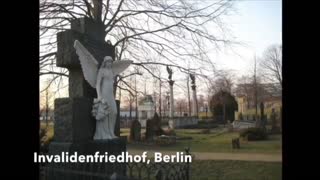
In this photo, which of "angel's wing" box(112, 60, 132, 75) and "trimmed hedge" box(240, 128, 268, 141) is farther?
"trimmed hedge" box(240, 128, 268, 141)

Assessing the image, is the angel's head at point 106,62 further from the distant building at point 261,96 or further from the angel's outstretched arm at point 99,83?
the distant building at point 261,96

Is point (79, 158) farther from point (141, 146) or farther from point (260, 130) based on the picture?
point (260, 130)

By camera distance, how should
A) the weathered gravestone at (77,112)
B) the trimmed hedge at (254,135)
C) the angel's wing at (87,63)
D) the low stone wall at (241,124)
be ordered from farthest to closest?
the low stone wall at (241,124) → the trimmed hedge at (254,135) → the angel's wing at (87,63) → the weathered gravestone at (77,112)

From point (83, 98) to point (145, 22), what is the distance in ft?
26.6

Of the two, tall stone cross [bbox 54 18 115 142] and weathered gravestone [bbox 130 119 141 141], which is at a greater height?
tall stone cross [bbox 54 18 115 142]

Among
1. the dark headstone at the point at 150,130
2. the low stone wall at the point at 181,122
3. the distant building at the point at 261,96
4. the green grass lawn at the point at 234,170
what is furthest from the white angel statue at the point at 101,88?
the distant building at the point at 261,96

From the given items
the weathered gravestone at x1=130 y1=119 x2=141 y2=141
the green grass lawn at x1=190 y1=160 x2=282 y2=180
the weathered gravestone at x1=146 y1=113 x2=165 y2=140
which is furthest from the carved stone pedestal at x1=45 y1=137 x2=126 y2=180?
the weathered gravestone at x1=146 y1=113 x2=165 y2=140

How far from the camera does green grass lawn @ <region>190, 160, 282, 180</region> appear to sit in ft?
32.5

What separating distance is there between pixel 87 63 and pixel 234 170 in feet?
20.8

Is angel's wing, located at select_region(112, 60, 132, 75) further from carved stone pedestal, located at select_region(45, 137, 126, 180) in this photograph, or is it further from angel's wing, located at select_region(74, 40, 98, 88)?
carved stone pedestal, located at select_region(45, 137, 126, 180)

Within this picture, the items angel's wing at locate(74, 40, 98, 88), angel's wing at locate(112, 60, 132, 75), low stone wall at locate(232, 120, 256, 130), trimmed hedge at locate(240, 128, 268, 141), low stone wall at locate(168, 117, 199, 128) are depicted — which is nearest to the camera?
angel's wing at locate(74, 40, 98, 88)

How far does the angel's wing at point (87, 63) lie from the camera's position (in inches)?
257

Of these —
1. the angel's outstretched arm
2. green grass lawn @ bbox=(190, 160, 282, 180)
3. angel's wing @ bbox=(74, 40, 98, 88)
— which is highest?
Result: angel's wing @ bbox=(74, 40, 98, 88)

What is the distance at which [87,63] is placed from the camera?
6.73 m
